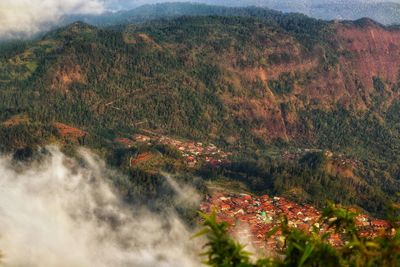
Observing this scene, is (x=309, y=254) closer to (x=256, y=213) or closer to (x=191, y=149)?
(x=256, y=213)

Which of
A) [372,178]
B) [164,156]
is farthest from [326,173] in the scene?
[164,156]

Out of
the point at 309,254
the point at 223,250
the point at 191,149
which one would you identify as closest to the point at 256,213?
the point at 191,149

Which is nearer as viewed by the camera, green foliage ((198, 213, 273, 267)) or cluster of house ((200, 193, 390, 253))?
green foliage ((198, 213, 273, 267))

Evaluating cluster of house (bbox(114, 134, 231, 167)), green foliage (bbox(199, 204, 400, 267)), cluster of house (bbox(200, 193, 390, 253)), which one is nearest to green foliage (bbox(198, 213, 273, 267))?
green foliage (bbox(199, 204, 400, 267))

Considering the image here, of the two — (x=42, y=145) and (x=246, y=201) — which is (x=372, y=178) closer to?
(x=246, y=201)

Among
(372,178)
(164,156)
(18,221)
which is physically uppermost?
(18,221)

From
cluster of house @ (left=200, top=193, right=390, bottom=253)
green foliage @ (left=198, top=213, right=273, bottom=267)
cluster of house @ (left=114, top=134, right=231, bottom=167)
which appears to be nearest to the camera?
green foliage @ (left=198, top=213, right=273, bottom=267)

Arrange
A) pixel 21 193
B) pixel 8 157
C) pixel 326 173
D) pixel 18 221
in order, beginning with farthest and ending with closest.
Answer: pixel 326 173 → pixel 8 157 → pixel 21 193 → pixel 18 221

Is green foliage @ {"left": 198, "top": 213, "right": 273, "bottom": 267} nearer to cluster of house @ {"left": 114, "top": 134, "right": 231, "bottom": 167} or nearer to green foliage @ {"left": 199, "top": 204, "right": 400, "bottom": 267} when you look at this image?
green foliage @ {"left": 199, "top": 204, "right": 400, "bottom": 267}
